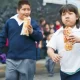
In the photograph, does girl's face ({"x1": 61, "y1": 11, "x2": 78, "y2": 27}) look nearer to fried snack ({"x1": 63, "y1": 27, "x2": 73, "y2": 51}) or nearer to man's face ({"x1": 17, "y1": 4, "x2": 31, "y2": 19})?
fried snack ({"x1": 63, "y1": 27, "x2": 73, "y2": 51})

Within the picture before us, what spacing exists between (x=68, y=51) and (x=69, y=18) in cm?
38

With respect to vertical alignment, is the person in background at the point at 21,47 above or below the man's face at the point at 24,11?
below

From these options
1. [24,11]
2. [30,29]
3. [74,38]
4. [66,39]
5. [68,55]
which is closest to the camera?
[74,38]

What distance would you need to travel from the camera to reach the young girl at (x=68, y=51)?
12.3 feet

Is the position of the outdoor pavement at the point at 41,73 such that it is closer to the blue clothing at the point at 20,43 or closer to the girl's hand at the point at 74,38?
the blue clothing at the point at 20,43

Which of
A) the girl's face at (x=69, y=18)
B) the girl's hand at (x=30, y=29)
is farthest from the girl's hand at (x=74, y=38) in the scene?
the girl's hand at (x=30, y=29)

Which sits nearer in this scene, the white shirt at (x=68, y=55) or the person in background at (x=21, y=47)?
the white shirt at (x=68, y=55)

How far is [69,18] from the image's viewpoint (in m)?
3.72

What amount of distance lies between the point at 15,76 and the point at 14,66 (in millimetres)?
159

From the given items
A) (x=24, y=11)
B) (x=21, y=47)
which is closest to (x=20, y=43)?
(x=21, y=47)

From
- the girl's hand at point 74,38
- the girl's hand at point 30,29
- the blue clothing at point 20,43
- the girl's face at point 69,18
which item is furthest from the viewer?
the blue clothing at point 20,43

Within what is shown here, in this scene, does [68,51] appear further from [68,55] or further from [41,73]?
[41,73]

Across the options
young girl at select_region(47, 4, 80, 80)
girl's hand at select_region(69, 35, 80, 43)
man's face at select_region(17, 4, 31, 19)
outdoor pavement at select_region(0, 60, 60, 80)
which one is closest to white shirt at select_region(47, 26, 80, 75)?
young girl at select_region(47, 4, 80, 80)

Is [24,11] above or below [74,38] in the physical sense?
above
